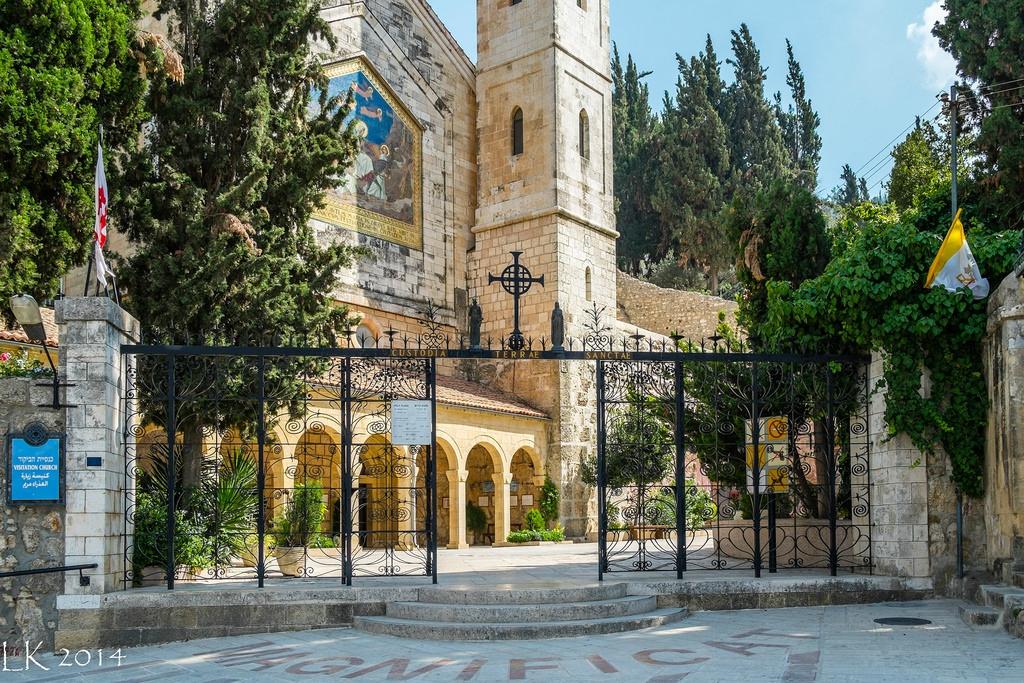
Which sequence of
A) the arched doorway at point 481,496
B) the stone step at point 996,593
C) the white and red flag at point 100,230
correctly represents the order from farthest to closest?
the arched doorway at point 481,496
the white and red flag at point 100,230
the stone step at point 996,593

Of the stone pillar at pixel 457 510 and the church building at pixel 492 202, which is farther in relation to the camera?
the church building at pixel 492 202

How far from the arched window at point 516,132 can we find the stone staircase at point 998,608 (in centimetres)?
1943

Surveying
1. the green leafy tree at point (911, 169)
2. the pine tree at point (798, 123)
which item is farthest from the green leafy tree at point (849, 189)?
the green leafy tree at point (911, 169)

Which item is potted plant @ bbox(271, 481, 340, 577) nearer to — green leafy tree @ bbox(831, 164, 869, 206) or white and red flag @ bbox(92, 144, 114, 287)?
white and red flag @ bbox(92, 144, 114, 287)

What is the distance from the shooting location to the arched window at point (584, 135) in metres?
28.4

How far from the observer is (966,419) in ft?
37.0

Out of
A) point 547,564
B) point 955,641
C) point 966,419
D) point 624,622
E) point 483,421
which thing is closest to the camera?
point 955,641

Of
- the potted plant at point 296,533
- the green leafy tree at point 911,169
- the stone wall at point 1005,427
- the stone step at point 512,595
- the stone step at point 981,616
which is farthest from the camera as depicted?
the green leafy tree at point 911,169

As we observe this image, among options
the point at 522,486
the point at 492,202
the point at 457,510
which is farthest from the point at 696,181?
the point at 457,510

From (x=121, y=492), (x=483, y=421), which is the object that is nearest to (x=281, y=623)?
(x=121, y=492)

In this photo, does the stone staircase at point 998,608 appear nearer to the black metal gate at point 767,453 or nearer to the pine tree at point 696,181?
the black metal gate at point 767,453

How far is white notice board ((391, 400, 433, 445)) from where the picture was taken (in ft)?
37.5

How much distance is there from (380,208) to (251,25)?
33.2 ft

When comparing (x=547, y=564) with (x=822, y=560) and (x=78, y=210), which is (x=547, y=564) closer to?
(x=822, y=560)
